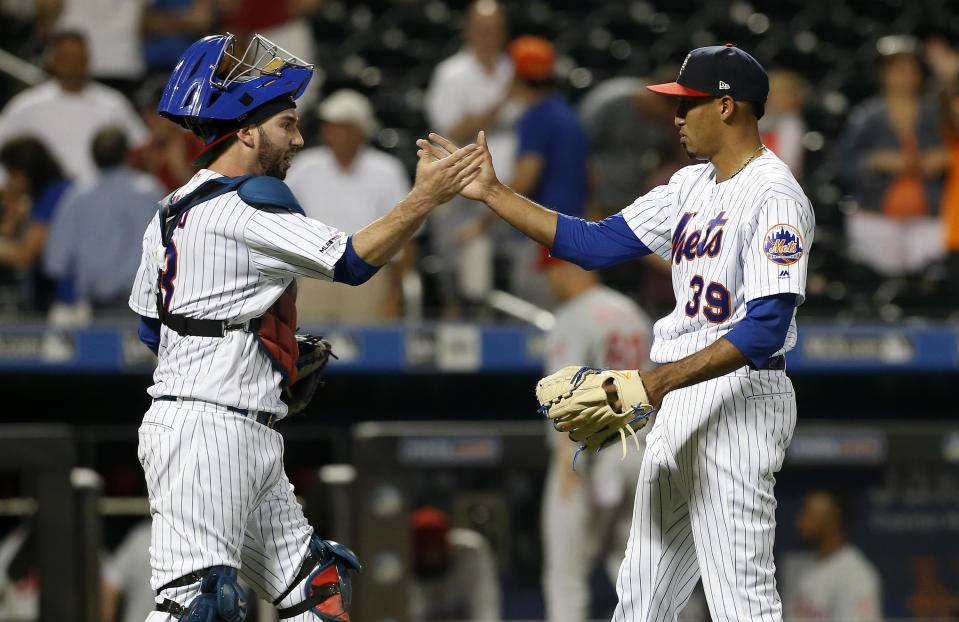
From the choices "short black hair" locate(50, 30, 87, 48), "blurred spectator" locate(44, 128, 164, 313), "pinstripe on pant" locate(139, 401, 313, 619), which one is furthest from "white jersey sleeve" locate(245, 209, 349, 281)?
"short black hair" locate(50, 30, 87, 48)

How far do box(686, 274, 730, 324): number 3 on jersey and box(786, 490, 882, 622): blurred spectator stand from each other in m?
3.56

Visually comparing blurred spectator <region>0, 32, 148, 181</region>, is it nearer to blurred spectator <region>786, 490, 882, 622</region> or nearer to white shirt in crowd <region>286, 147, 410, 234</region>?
white shirt in crowd <region>286, 147, 410, 234</region>

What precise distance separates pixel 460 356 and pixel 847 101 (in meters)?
3.92

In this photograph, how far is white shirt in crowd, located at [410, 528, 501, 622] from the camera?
6027 mm

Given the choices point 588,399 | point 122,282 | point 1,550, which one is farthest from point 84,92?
point 588,399

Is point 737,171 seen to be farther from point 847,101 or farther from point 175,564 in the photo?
point 847,101

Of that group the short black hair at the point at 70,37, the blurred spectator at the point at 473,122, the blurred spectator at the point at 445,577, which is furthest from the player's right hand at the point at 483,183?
the short black hair at the point at 70,37

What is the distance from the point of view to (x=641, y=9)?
9.77 meters

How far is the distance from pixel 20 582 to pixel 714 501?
12.2 feet

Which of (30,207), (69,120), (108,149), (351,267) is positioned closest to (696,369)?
(351,267)

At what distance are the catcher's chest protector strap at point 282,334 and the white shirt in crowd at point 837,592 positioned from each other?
3.89 metres

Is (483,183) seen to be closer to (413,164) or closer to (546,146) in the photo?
(546,146)

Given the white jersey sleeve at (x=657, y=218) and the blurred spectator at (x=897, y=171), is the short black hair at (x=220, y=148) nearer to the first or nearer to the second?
the white jersey sleeve at (x=657, y=218)

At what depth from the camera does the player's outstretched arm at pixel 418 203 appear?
10.4ft
